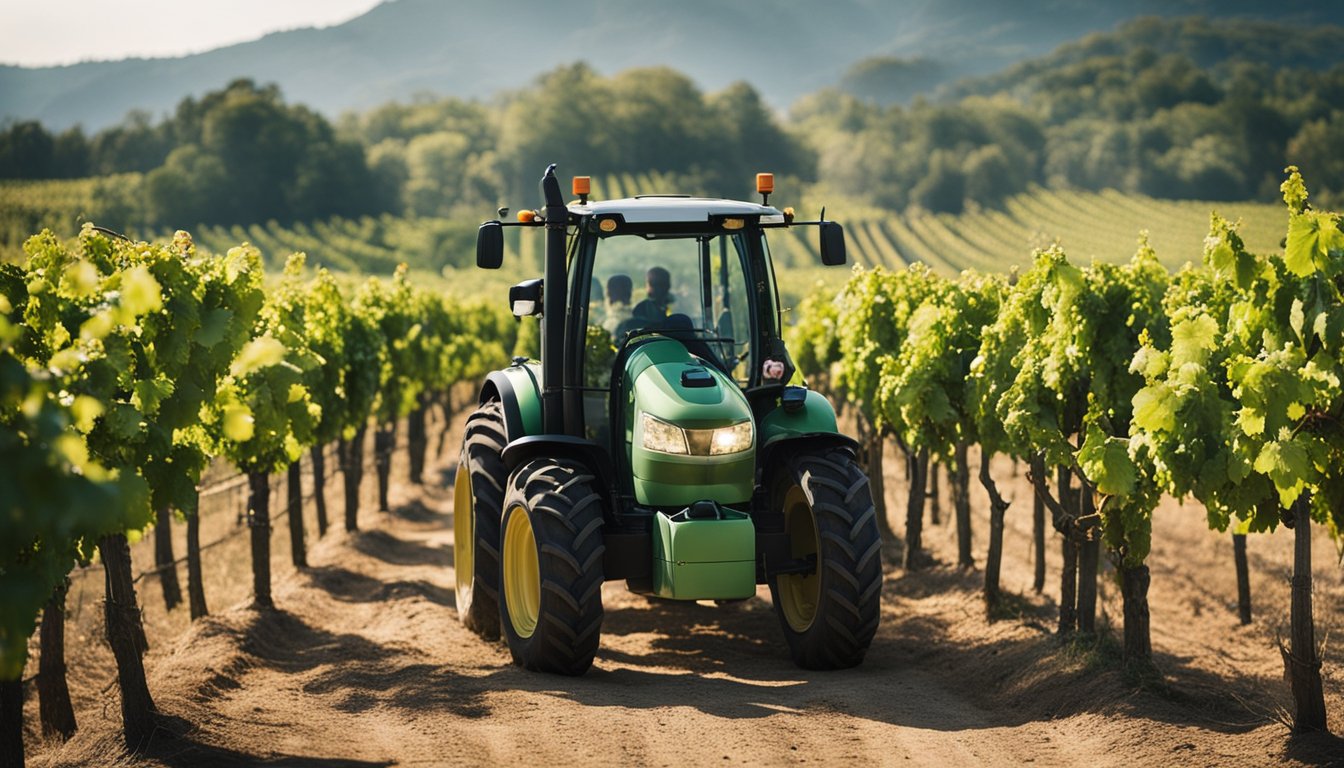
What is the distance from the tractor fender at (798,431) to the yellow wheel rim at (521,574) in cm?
161

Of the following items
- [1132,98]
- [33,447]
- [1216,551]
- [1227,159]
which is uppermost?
[1132,98]

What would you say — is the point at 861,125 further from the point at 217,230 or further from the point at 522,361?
the point at 522,361

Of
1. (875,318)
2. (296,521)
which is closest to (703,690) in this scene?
(875,318)

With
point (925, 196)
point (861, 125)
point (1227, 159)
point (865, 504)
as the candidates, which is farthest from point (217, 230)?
point (861, 125)

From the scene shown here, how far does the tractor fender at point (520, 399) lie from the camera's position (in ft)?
31.3

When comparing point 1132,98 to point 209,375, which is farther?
point 1132,98

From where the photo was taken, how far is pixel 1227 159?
89938 mm

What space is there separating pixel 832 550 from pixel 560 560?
161 centimetres

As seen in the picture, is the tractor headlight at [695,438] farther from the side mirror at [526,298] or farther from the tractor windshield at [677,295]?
the side mirror at [526,298]

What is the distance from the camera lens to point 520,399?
9.73m

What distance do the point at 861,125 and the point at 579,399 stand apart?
156m

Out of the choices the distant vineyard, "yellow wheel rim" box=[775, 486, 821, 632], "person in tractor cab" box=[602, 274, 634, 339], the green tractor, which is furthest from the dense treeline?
"person in tractor cab" box=[602, 274, 634, 339]

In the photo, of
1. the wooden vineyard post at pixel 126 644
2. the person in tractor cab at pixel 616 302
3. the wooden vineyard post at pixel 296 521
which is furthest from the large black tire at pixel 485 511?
the wooden vineyard post at pixel 296 521

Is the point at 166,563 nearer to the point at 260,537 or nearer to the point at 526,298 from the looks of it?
the point at 260,537
